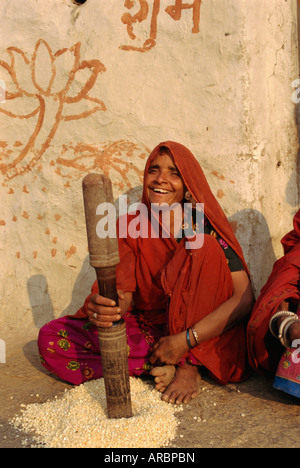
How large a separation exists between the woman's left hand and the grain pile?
186 mm

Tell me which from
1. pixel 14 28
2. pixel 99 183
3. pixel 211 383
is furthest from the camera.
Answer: pixel 14 28

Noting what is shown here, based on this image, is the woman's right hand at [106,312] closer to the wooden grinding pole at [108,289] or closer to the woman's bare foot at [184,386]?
the wooden grinding pole at [108,289]

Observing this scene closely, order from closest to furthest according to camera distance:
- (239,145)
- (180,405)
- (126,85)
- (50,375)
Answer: (180,405) < (50,375) < (239,145) < (126,85)

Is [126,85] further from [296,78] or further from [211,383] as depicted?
[211,383]

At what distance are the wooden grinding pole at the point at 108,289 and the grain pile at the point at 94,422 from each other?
10 cm

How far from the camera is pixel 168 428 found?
216 centimetres

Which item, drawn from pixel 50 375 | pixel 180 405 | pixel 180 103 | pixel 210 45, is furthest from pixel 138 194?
pixel 180 405

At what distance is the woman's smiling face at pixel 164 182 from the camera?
109 inches

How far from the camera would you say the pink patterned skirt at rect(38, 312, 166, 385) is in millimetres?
2725

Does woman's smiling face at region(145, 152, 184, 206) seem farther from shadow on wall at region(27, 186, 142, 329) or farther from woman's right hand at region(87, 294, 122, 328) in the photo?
shadow on wall at region(27, 186, 142, 329)

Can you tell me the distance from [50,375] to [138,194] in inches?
54.9

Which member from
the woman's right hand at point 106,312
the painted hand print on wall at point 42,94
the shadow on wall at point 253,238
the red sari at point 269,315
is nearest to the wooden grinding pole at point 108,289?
the woman's right hand at point 106,312

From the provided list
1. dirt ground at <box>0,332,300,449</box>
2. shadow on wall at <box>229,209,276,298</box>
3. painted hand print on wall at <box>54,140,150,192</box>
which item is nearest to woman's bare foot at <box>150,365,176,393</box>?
dirt ground at <box>0,332,300,449</box>

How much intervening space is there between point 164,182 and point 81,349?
1050 millimetres
